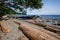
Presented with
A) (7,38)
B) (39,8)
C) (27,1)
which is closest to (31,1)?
(27,1)

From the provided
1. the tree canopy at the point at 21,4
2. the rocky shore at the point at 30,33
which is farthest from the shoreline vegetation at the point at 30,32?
the tree canopy at the point at 21,4

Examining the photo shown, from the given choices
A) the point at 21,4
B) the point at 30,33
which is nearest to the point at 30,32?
the point at 30,33

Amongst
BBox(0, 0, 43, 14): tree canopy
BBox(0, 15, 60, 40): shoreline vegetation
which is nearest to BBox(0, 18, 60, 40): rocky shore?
BBox(0, 15, 60, 40): shoreline vegetation

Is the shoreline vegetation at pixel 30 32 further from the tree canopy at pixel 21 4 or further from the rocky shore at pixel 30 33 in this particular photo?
the tree canopy at pixel 21 4

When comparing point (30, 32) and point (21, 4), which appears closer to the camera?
point (30, 32)

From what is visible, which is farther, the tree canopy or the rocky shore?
the tree canopy

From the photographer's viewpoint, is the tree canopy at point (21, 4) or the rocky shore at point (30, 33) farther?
the tree canopy at point (21, 4)

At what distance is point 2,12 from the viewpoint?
755 inches

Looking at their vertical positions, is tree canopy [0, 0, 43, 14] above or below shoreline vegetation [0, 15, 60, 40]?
below

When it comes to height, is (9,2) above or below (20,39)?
below

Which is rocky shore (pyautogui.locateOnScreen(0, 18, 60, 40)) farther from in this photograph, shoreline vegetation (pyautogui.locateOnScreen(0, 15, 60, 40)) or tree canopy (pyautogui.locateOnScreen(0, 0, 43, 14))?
tree canopy (pyautogui.locateOnScreen(0, 0, 43, 14))

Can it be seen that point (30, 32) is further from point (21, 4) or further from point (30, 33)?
point (21, 4)

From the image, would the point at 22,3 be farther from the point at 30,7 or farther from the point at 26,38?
the point at 26,38

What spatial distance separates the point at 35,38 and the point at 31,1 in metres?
16.1
